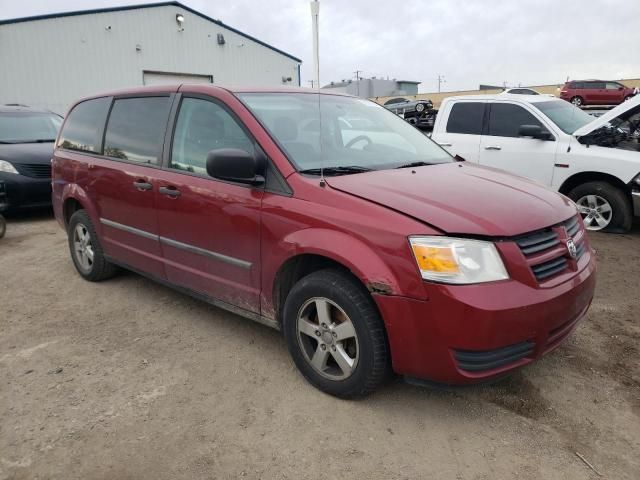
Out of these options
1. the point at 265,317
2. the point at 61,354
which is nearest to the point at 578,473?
the point at 265,317

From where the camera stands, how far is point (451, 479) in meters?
2.15

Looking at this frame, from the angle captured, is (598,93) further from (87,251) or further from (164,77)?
(87,251)

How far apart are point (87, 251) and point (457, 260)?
373cm

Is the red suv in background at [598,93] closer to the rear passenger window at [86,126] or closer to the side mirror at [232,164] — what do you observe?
the rear passenger window at [86,126]

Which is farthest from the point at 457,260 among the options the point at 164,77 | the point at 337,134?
the point at 164,77

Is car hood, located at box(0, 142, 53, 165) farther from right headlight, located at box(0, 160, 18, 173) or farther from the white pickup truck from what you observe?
the white pickup truck

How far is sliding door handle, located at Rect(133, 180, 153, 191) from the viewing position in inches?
142

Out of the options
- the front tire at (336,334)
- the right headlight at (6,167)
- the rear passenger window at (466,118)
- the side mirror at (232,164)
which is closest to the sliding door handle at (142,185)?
the side mirror at (232,164)

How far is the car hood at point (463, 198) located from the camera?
2359 mm

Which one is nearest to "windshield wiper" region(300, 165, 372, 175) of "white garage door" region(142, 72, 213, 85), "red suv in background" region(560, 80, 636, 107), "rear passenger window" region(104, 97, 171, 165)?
"rear passenger window" region(104, 97, 171, 165)

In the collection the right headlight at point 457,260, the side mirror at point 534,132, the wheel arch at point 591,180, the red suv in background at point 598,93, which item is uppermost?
the red suv in background at point 598,93

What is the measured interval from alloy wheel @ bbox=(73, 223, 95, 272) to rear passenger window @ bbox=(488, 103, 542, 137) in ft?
17.5

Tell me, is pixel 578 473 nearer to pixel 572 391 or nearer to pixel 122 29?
pixel 572 391

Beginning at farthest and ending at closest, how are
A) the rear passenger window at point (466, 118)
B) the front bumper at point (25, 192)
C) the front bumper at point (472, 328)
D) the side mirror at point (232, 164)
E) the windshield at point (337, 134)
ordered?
1. the front bumper at point (25, 192)
2. the rear passenger window at point (466, 118)
3. the windshield at point (337, 134)
4. the side mirror at point (232, 164)
5. the front bumper at point (472, 328)
